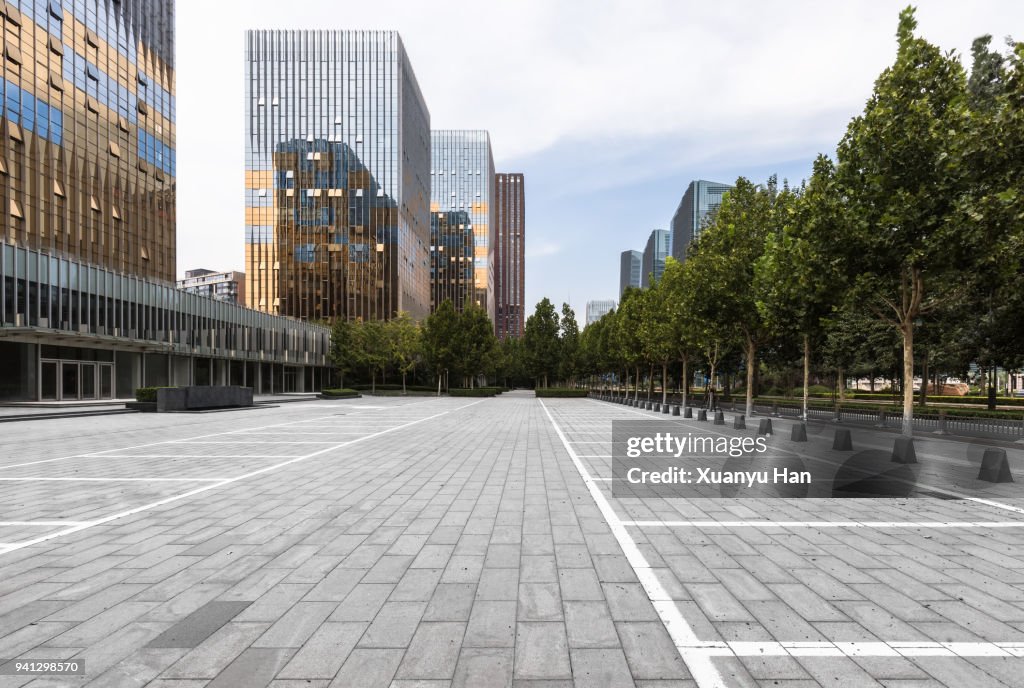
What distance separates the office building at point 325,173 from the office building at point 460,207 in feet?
168

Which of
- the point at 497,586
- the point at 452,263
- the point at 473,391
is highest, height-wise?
the point at 452,263

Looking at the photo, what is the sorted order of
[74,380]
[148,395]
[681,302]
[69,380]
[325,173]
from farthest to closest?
[325,173] → [74,380] → [69,380] → [148,395] → [681,302]

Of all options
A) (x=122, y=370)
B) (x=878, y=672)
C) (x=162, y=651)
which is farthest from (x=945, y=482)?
(x=122, y=370)

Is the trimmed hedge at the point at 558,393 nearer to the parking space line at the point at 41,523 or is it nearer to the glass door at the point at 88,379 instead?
the glass door at the point at 88,379

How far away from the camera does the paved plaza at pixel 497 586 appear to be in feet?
10.8

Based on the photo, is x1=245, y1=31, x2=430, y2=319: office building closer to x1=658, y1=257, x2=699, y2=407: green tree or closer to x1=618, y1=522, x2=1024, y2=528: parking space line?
x1=658, y1=257, x2=699, y2=407: green tree

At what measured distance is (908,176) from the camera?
13.4 m

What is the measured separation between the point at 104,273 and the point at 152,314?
516 centimetres

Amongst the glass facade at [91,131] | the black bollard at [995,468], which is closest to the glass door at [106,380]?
the glass facade at [91,131]

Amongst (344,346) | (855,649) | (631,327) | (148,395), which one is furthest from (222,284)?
(855,649)

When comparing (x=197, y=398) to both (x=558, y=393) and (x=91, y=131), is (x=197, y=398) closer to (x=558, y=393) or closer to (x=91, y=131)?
(x=91, y=131)

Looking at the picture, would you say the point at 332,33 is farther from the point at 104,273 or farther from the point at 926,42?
the point at 926,42

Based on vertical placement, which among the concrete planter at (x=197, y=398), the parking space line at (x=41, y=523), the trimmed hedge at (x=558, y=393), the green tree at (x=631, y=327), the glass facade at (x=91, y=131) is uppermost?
the glass facade at (x=91, y=131)

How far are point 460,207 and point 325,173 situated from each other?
60.3 m
